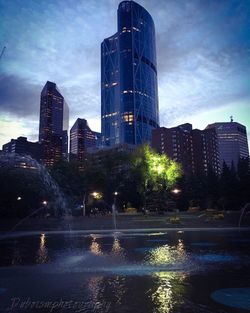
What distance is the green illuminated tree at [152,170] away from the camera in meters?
57.4

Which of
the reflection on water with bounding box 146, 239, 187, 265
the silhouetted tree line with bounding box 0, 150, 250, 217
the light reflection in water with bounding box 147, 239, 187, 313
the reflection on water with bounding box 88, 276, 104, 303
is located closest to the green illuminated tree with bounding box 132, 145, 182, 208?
the silhouetted tree line with bounding box 0, 150, 250, 217

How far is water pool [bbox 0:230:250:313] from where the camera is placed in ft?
23.2

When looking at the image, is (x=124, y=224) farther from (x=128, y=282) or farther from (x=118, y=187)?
(x=118, y=187)

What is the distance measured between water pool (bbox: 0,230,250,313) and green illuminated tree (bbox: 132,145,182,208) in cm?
4201

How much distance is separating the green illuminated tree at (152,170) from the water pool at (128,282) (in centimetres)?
4201

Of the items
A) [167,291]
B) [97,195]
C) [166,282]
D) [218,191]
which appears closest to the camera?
[167,291]

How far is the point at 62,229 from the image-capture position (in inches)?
1433

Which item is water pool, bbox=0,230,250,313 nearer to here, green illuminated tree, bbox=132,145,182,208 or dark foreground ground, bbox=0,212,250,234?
dark foreground ground, bbox=0,212,250,234

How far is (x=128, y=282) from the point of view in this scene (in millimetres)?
9430

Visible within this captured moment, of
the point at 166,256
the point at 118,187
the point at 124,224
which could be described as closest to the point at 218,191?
the point at 118,187

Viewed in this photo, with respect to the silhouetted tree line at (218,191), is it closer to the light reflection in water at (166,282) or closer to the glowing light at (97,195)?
the glowing light at (97,195)

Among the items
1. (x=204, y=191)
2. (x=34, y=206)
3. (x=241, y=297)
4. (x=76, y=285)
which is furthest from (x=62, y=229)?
(x=204, y=191)

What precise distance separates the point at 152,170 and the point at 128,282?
158 feet

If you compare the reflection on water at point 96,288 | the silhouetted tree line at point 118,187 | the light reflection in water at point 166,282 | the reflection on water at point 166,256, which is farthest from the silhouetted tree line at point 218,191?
the reflection on water at point 96,288
